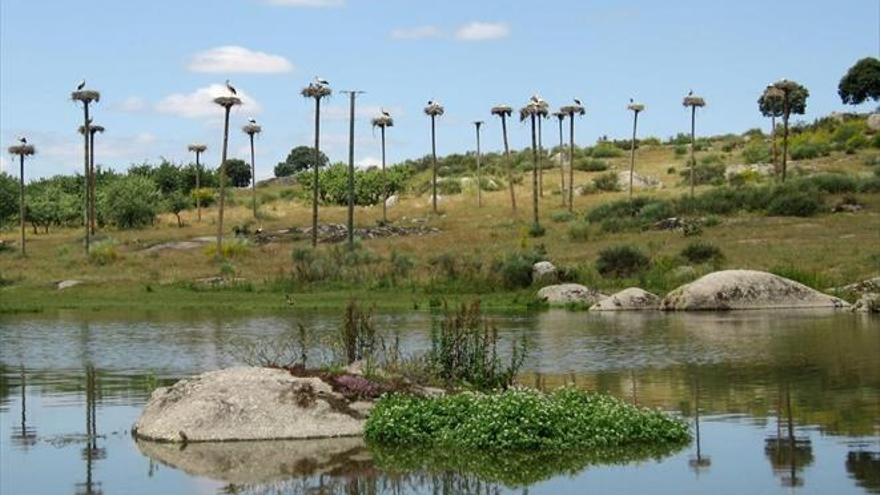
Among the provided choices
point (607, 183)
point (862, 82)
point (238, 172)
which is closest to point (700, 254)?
point (607, 183)

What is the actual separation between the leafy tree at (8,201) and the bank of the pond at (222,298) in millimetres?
48047

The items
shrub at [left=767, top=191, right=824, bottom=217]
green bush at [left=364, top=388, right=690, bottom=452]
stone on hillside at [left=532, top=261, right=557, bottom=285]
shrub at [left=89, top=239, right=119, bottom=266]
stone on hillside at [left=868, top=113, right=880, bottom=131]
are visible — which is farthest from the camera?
stone on hillside at [left=868, top=113, right=880, bottom=131]

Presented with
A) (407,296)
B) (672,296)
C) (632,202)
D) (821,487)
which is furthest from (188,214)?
(821,487)

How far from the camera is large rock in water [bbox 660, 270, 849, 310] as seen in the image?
44125 mm

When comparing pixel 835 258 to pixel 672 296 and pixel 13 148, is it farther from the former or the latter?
pixel 13 148

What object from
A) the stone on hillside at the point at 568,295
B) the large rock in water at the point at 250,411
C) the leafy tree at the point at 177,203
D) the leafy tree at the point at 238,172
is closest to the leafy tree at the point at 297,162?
the leafy tree at the point at 238,172

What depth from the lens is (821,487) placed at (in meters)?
15.7

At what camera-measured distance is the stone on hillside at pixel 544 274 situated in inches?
1996

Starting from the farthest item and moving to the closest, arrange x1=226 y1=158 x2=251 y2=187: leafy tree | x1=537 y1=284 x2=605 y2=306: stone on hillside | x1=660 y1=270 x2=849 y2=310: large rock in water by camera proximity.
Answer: x1=226 y1=158 x2=251 y2=187: leafy tree
x1=537 y1=284 x2=605 y2=306: stone on hillside
x1=660 y1=270 x2=849 y2=310: large rock in water

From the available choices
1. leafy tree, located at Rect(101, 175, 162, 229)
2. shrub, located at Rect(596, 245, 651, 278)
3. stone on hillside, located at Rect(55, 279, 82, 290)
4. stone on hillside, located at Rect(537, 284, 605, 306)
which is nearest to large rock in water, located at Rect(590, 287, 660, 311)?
stone on hillside, located at Rect(537, 284, 605, 306)

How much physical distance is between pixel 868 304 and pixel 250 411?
87.7 feet

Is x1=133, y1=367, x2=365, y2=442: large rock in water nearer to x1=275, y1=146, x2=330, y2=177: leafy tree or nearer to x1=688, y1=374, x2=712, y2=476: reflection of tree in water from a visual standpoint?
x1=688, y1=374, x2=712, y2=476: reflection of tree in water

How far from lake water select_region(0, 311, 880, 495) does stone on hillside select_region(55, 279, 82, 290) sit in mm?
17534

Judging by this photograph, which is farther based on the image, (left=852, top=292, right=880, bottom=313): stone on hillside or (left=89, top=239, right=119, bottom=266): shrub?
(left=89, top=239, right=119, bottom=266): shrub
